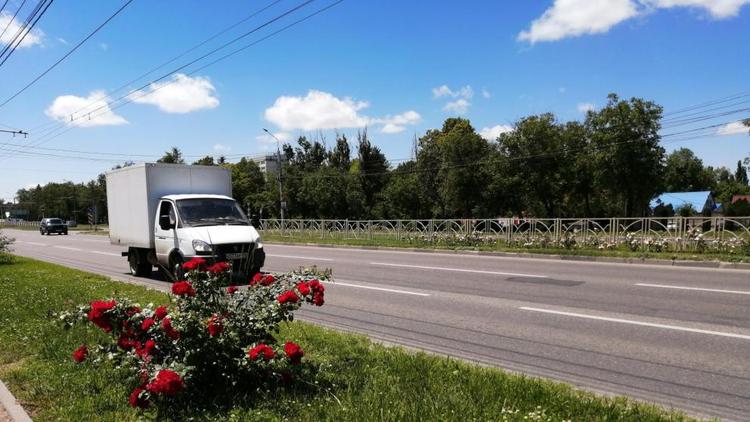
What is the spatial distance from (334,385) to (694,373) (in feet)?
12.5

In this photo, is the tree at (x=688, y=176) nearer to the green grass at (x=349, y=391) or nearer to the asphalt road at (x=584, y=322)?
the asphalt road at (x=584, y=322)

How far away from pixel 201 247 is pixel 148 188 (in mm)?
3411

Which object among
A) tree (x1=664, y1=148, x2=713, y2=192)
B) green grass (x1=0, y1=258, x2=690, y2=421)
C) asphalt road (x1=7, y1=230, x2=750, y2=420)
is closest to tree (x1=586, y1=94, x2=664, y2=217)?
asphalt road (x1=7, y1=230, x2=750, y2=420)

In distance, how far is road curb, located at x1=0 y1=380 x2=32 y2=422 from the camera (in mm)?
4148

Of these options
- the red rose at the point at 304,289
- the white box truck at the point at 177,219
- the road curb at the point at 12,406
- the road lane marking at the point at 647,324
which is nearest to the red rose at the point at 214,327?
the red rose at the point at 304,289

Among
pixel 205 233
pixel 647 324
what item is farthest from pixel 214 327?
pixel 205 233

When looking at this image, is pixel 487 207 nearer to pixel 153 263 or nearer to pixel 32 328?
pixel 153 263

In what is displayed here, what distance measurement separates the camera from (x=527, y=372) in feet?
18.1

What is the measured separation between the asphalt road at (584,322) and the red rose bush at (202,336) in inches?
107

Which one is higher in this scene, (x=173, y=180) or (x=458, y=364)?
(x=173, y=180)

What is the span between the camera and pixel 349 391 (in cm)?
437

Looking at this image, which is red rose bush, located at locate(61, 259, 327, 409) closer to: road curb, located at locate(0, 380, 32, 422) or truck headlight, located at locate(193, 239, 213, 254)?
road curb, located at locate(0, 380, 32, 422)

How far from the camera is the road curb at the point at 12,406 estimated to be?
13.6ft

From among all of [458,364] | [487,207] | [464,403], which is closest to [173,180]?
[458,364]
